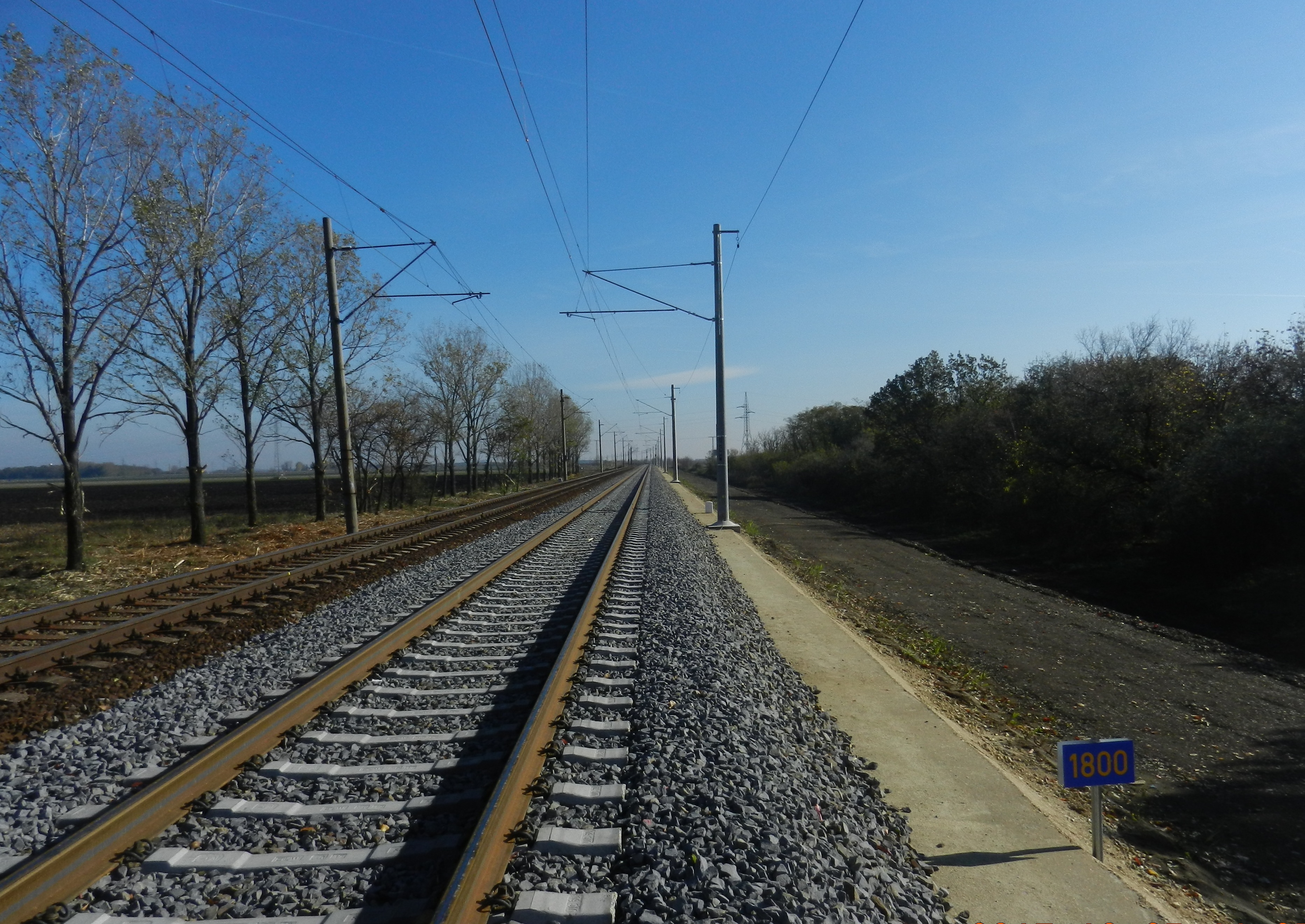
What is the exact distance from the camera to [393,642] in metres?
7.47

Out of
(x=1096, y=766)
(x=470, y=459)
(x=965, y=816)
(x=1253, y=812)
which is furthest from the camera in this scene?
(x=470, y=459)

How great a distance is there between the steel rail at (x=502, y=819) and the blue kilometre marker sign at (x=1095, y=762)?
295 cm

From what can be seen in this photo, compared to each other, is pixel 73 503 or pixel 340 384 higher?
pixel 340 384

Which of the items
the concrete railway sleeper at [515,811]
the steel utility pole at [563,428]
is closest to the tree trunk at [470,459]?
the steel utility pole at [563,428]

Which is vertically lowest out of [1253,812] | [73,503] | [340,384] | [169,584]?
[1253,812]

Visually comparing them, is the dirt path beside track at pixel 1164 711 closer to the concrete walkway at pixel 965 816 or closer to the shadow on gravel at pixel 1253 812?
the shadow on gravel at pixel 1253 812

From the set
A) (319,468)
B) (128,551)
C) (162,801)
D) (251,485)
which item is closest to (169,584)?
(162,801)

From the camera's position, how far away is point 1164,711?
8.29 metres

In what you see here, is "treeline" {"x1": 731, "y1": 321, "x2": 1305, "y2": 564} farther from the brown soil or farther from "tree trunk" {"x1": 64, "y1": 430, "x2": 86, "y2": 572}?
"tree trunk" {"x1": 64, "y1": 430, "x2": 86, "y2": 572}

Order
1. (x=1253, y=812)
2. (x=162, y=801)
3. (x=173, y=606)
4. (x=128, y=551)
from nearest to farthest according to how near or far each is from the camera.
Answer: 1. (x=162, y=801)
2. (x=1253, y=812)
3. (x=173, y=606)
4. (x=128, y=551)

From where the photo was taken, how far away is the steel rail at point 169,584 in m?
8.85

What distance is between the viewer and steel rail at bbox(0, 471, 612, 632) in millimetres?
8852

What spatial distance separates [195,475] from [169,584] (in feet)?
32.9

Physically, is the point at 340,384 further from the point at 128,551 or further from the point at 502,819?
the point at 502,819
